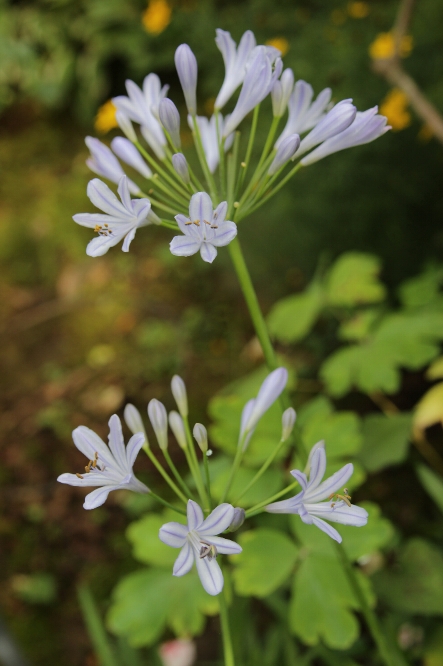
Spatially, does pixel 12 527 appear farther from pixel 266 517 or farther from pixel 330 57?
pixel 330 57

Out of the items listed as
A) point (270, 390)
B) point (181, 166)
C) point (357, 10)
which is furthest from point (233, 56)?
point (357, 10)

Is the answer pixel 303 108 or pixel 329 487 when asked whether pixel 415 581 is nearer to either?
pixel 329 487

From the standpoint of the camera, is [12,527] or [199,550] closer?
[199,550]

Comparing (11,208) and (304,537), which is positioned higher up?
(11,208)

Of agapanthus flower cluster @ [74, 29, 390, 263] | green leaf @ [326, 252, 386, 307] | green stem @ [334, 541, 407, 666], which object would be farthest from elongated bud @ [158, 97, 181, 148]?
green leaf @ [326, 252, 386, 307]

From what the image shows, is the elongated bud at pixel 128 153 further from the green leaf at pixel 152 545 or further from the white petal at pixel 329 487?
the green leaf at pixel 152 545

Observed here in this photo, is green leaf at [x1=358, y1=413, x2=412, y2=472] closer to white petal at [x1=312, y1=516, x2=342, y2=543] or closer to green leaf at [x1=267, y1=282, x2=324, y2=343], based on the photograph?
green leaf at [x1=267, y1=282, x2=324, y2=343]

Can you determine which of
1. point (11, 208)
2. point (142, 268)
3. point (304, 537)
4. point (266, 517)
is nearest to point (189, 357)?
point (142, 268)
